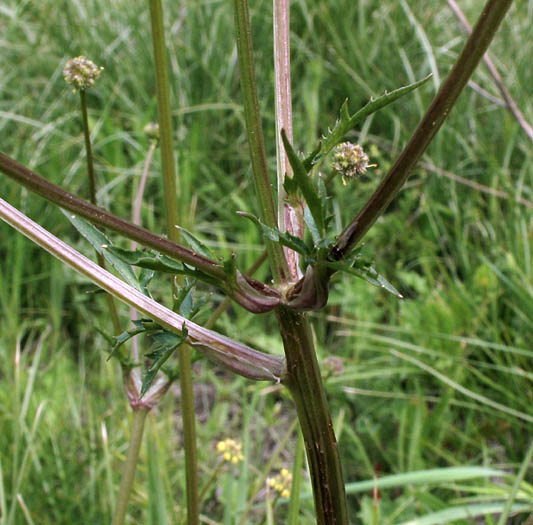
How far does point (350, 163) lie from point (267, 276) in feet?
4.46

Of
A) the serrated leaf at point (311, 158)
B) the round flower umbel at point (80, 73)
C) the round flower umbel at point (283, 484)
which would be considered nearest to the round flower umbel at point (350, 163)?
the serrated leaf at point (311, 158)

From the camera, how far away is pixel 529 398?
4.69 ft

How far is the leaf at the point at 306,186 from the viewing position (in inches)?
17.8

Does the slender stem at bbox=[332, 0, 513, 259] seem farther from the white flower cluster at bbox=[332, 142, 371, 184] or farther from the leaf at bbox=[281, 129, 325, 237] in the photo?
the white flower cluster at bbox=[332, 142, 371, 184]

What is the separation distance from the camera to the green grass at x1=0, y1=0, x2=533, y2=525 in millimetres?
1307

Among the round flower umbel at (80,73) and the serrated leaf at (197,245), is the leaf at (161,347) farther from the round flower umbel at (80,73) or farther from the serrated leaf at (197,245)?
the round flower umbel at (80,73)

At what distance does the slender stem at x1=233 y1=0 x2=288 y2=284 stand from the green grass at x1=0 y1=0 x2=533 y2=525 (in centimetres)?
54

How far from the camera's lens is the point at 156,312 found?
0.54 metres

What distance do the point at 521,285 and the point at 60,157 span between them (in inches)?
58.5

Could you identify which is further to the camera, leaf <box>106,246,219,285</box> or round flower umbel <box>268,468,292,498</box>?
round flower umbel <box>268,468,292,498</box>

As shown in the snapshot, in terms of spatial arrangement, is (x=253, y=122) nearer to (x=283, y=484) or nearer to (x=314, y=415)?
(x=314, y=415)

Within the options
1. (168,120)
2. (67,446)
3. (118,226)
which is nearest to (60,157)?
(67,446)

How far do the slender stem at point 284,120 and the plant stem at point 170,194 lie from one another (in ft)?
0.34

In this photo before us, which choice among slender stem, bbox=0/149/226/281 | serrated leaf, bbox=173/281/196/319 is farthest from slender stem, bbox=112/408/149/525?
slender stem, bbox=0/149/226/281
